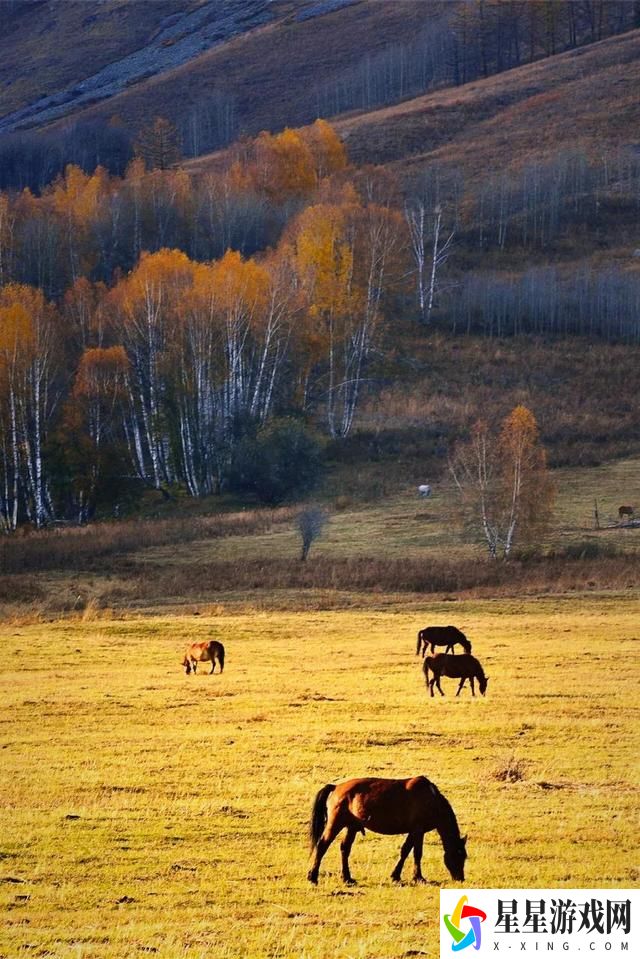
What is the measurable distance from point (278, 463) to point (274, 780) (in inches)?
1859

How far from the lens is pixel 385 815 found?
11852 mm

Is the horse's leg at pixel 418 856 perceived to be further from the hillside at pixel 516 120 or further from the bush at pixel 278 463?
the hillside at pixel 516 120

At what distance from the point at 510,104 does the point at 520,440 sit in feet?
327

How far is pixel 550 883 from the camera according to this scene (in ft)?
40.5

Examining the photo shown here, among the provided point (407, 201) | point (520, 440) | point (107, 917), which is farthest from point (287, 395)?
point (107, 917)

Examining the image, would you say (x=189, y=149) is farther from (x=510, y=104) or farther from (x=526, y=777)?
(x=526, y=777)

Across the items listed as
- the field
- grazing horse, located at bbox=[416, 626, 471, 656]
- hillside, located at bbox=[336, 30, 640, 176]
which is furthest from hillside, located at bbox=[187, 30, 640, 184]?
the field

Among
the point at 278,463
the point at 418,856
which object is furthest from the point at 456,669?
the point at 278,463

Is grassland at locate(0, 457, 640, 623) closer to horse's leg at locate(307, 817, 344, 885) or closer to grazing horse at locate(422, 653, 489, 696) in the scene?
grazing horse at locate(422, 653, 489, 696)

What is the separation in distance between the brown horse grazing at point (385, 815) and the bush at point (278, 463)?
5118 centimetres

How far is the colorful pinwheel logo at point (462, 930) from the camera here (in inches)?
417

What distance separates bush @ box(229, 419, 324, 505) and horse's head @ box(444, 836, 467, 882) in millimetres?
51176

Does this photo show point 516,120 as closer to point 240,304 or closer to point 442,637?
point 240,304

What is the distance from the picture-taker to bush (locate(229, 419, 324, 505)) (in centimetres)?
6328
